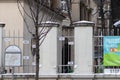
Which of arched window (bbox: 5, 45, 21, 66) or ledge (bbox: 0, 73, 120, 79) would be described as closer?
arched window (bbox: 5, 45, 21, 66)

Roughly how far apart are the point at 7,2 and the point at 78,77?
852 centimetres

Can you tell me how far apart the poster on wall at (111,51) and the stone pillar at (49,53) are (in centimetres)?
193

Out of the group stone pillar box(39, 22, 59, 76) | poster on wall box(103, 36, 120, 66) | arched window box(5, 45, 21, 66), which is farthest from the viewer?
stone pillar box(39, 22, 59, 76)

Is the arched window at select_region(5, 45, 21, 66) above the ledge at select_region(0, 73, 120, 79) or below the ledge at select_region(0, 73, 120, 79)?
above

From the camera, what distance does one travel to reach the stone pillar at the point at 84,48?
63.0ft

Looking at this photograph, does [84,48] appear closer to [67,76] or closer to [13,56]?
[67,76]

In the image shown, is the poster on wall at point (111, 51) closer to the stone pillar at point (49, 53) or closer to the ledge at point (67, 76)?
the ledge at point (67, 76)

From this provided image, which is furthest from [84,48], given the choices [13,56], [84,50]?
[13,56]

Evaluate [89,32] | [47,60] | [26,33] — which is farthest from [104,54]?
[26,33]

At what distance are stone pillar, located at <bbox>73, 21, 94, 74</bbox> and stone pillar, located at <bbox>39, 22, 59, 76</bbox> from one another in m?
0.82

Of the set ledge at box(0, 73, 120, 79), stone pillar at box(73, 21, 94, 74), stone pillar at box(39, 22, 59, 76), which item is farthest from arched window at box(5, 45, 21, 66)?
stone pillar at box(73, 21, 94, 74)

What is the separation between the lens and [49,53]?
1938cm

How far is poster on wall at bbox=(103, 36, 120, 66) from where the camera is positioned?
750 inches

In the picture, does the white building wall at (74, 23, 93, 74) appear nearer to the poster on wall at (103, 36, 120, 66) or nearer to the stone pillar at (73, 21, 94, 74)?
the stone pillar at (73, 21, 94, 74)
